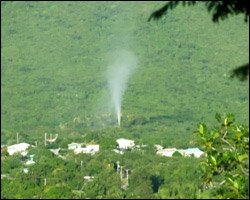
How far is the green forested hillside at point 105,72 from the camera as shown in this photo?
201 feet

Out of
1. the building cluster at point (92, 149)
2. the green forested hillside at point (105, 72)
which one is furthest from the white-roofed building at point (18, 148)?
the green forested hillside at point (105, 72)

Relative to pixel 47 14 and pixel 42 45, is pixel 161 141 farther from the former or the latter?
pixel 47 14

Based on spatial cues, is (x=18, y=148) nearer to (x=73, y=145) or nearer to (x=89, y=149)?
(x=89, y=149)

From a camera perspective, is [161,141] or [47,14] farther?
[47,14]

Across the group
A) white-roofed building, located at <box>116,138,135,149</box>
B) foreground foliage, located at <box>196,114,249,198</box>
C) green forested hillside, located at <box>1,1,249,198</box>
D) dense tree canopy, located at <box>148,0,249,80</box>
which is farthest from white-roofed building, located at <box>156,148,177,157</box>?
dense tree canopy, located at <box>148,0,249,80</box>

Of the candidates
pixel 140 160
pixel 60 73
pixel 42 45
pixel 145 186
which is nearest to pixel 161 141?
pixel 140 160

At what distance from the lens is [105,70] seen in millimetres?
86750

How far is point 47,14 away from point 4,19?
4.74 metres

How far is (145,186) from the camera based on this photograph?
1200 inches

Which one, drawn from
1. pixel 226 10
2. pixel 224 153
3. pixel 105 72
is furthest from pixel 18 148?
pixel 226 10

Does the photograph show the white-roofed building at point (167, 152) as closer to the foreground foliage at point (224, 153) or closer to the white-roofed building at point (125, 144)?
the white-roofed building at point (125, 144)

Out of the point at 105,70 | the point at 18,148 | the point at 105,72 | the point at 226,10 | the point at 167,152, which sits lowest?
the point at 167,152

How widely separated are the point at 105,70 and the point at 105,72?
35.3 inches

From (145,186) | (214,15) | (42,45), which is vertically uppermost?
(42,45)
